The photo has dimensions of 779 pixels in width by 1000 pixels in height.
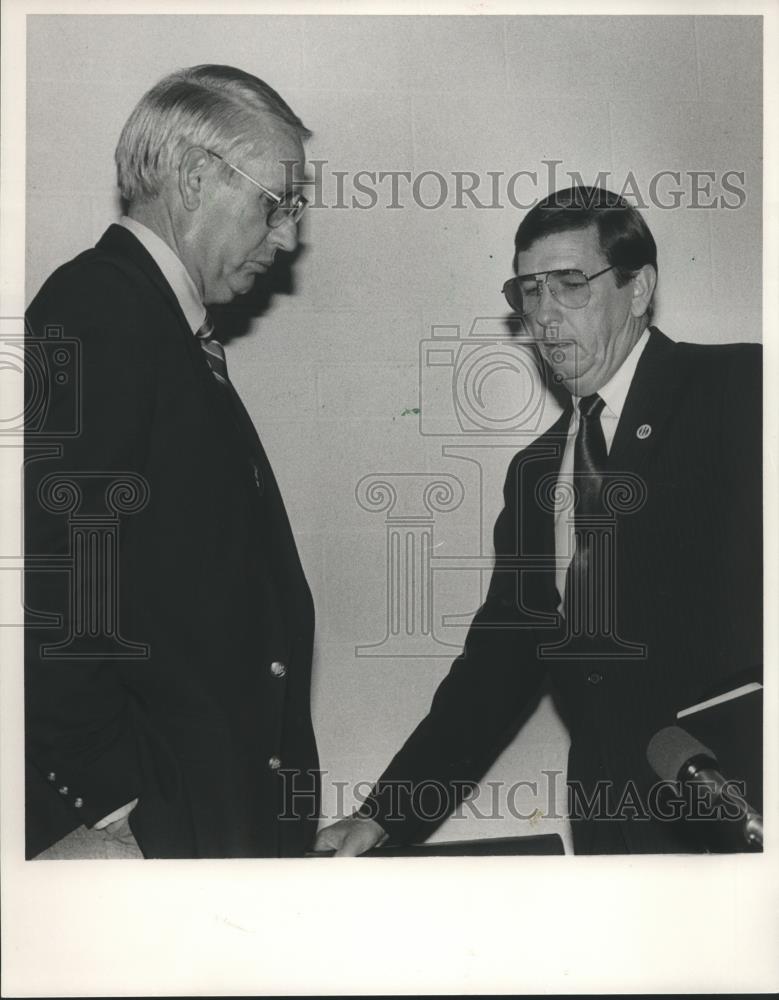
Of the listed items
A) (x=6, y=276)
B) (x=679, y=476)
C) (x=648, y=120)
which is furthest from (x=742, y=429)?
(x=6, y=276)

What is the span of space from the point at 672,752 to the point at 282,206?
3.95 ft

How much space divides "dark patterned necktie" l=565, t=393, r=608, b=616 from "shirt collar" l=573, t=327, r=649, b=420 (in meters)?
0.05

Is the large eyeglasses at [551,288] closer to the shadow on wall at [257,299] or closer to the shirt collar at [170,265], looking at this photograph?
the shadow on wall at [257,299]

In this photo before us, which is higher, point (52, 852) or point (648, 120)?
point (648, 120)

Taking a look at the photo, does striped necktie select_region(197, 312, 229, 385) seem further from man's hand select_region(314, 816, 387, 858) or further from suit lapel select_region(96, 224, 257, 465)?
man's hand select_region(314, 816, 387, 858)

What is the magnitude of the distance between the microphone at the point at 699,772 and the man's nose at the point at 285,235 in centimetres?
110

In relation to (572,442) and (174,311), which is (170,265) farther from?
(572,442)

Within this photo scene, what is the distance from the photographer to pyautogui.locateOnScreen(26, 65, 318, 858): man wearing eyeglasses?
2262 millimetres

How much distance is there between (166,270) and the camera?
2.29 meters

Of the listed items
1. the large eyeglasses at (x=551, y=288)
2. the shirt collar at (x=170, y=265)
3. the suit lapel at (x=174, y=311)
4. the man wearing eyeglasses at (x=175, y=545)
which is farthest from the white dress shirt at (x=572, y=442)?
the shirt collar at (x=170, y=265)

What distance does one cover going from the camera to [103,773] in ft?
7.39

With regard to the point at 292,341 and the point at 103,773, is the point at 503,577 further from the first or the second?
the point at 103,773

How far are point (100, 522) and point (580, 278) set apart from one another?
0.96m

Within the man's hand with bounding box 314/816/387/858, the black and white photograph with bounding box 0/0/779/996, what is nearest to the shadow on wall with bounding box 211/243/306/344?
the black and white photograph with bounding box 0/0/779/996
